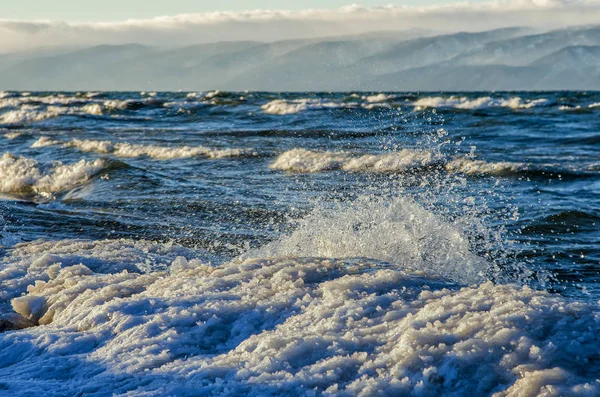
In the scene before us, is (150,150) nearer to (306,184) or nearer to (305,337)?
(306,184)

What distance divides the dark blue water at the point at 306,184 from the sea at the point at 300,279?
58 mm

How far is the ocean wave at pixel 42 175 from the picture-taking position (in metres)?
13.8

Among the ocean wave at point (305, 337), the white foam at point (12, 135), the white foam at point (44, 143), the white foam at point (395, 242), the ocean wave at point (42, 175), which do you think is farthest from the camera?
the white foam at point (12, 135)

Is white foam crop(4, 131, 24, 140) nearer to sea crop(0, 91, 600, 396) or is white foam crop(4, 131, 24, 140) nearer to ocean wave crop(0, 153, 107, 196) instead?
sea crop(0, 91, 600, 396)

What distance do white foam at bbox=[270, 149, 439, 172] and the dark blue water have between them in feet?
0.16

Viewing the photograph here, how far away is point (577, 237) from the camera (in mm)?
8656

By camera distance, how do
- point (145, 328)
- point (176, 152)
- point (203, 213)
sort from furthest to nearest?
point (176, 152) → point (203, 213) → point (145, 328)

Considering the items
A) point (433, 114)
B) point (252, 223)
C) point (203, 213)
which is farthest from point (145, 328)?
point (433, 114)

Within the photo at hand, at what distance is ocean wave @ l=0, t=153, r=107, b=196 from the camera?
13.8 metres

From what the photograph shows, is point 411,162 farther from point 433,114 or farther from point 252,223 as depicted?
point 433,114

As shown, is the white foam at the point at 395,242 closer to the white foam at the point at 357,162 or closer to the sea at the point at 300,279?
the sea at the point at 300,279

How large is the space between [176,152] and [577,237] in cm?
1209

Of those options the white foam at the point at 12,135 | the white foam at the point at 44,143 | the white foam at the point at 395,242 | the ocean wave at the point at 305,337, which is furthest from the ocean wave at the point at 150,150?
the ocean wave at the point at 305,337

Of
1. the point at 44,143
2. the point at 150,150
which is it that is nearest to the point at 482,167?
the point at 150,150
